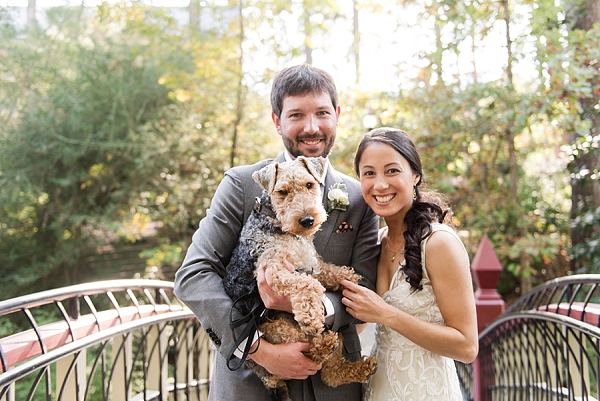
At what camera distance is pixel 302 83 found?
2193 mm

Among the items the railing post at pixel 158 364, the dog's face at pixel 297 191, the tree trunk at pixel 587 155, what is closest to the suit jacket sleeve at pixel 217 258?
the dog's face at pixel 297 191

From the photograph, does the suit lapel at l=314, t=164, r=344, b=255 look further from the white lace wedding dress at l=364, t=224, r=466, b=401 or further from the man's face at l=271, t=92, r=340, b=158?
the white lace wedding dress at l=364, t=224, r=466, b=401

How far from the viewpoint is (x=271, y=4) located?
704cm

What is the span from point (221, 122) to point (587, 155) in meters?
6.01

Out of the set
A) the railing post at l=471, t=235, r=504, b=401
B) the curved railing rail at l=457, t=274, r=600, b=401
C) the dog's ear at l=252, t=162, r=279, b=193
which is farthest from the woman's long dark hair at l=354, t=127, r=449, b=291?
the railing post at l=471, t=235, r=504, b=401

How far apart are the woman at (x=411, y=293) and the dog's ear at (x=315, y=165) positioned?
0.67 ft

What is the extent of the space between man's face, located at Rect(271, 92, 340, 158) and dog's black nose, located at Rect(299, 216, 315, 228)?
0.43m

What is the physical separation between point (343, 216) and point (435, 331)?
0.67 m

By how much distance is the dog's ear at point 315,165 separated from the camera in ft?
7.08

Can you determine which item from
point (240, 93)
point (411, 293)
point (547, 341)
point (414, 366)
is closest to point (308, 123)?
point (411, 293)

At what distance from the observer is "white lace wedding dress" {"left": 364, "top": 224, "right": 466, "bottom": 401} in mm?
2098

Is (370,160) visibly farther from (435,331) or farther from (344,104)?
(344,104)

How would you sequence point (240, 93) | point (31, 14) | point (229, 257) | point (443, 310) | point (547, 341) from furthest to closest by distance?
point (31, 14) < point (240, 93) < point (547, 341) < point (229, 257) < point (443, 310)

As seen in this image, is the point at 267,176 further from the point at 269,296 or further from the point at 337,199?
the point at 269,296
